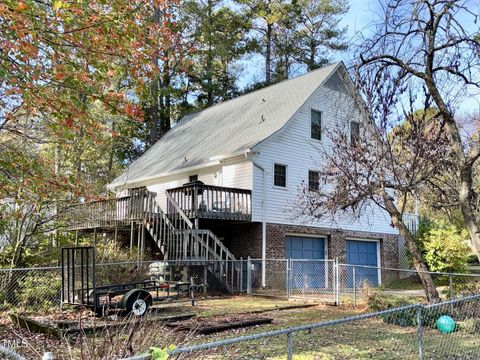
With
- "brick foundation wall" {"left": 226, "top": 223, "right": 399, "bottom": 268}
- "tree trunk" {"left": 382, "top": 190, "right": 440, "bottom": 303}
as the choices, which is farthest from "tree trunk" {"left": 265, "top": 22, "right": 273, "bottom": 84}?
"tree trunk" {"left": 382, "top": 190, "right": 440, "bottom": 303}

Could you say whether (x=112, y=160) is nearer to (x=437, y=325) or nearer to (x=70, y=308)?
(x=70, y=308)

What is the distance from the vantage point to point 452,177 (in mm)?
12211

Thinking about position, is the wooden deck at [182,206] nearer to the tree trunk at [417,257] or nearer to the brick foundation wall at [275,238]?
the brick foundation wall at [275,238]

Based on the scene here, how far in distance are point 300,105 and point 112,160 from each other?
19586mm

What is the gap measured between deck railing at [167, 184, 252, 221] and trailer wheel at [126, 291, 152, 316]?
243 inches

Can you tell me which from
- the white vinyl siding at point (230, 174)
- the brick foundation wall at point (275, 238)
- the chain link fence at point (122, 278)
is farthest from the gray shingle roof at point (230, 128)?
the chain link fence at point (122, 278)

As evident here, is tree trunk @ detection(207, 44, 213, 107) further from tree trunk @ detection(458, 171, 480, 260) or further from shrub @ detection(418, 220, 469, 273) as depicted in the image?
tree trunk @ detection(458, 171, 480, 260)

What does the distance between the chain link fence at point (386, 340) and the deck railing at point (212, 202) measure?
309 inches

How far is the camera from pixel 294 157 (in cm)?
2005

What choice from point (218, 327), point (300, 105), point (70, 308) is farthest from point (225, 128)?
point (218, 327)

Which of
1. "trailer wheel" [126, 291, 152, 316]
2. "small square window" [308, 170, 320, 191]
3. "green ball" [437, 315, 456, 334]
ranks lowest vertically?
"green ball" [437, 315, 456, 334]

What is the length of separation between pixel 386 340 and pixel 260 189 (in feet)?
34.9

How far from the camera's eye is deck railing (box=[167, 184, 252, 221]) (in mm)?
16922

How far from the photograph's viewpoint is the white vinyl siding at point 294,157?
61.4 feet
